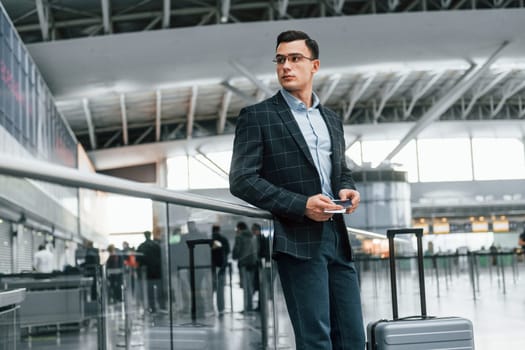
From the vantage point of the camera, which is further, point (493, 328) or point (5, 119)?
point (5, 119)

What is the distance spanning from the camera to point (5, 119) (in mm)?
16203

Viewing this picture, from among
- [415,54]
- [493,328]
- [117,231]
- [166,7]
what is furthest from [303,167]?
[415,54]

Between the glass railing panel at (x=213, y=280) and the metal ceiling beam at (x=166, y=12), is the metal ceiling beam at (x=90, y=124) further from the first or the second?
the glass railing panel at (x=213, y=280)

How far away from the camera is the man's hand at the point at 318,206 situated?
2.82 m

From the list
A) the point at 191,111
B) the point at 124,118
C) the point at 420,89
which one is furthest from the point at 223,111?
the point at 420,89

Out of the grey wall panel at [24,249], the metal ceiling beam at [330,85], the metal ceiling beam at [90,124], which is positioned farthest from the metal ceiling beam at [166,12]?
the grey wall panel at [24,249]

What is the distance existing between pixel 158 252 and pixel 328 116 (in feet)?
3.59

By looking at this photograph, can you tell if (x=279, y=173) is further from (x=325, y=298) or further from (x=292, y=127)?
(x=325, y=298)

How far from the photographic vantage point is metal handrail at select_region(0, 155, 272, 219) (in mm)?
1805

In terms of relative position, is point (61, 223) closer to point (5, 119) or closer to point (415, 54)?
point (5, 119)

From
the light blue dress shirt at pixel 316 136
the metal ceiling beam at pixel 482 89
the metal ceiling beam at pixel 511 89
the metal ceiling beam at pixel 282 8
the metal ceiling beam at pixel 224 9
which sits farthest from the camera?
the metal ceiling beam at pixel 511 89

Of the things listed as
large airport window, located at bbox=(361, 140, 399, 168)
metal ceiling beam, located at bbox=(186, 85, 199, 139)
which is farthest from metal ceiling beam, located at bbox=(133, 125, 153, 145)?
large airport window, located at bbox=(361, 140, 399, 168)

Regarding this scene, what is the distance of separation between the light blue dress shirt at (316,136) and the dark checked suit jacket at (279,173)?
6 cm

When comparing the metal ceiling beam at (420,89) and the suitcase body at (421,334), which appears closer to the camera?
the suitcase body at (421,334)
